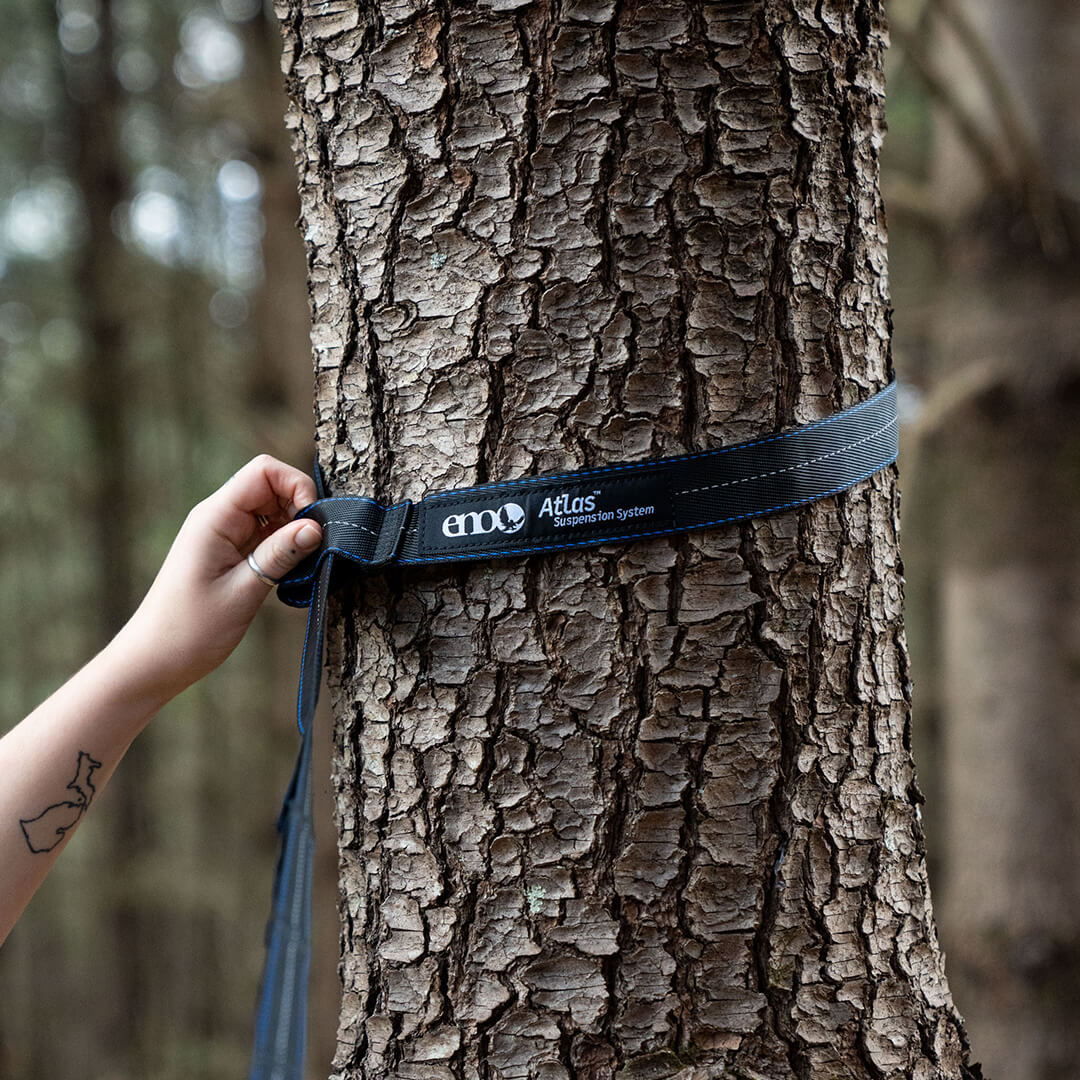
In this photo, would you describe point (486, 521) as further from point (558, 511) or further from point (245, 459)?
point (245, 459)

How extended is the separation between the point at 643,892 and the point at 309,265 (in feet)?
3.14

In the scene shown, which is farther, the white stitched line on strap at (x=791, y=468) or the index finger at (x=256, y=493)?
the index finger at (x=256, y=493)

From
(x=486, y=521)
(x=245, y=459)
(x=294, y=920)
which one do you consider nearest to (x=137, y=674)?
(x=294, y=920)

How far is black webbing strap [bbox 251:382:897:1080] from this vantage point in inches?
49.2

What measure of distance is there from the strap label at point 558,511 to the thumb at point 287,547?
0.21 m

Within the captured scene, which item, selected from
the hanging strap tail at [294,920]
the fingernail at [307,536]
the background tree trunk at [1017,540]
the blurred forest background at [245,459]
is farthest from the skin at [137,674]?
the background tree trunk at [1017,540]

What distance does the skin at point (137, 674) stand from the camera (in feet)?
4.69

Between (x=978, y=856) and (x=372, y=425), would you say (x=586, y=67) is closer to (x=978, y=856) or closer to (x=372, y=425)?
(x=372, y=425)

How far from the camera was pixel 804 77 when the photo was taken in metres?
1.30

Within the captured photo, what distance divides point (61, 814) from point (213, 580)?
1.28 feet

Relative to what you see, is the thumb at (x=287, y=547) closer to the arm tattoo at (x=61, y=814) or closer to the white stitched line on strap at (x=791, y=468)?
the arm tattoo at (x=61, y=814)

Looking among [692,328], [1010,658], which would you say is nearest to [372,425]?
[692,328]

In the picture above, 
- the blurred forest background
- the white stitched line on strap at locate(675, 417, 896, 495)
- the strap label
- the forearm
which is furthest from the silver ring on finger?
the blurred forest background

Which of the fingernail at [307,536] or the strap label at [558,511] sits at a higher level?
the fingernail at [307,536]
